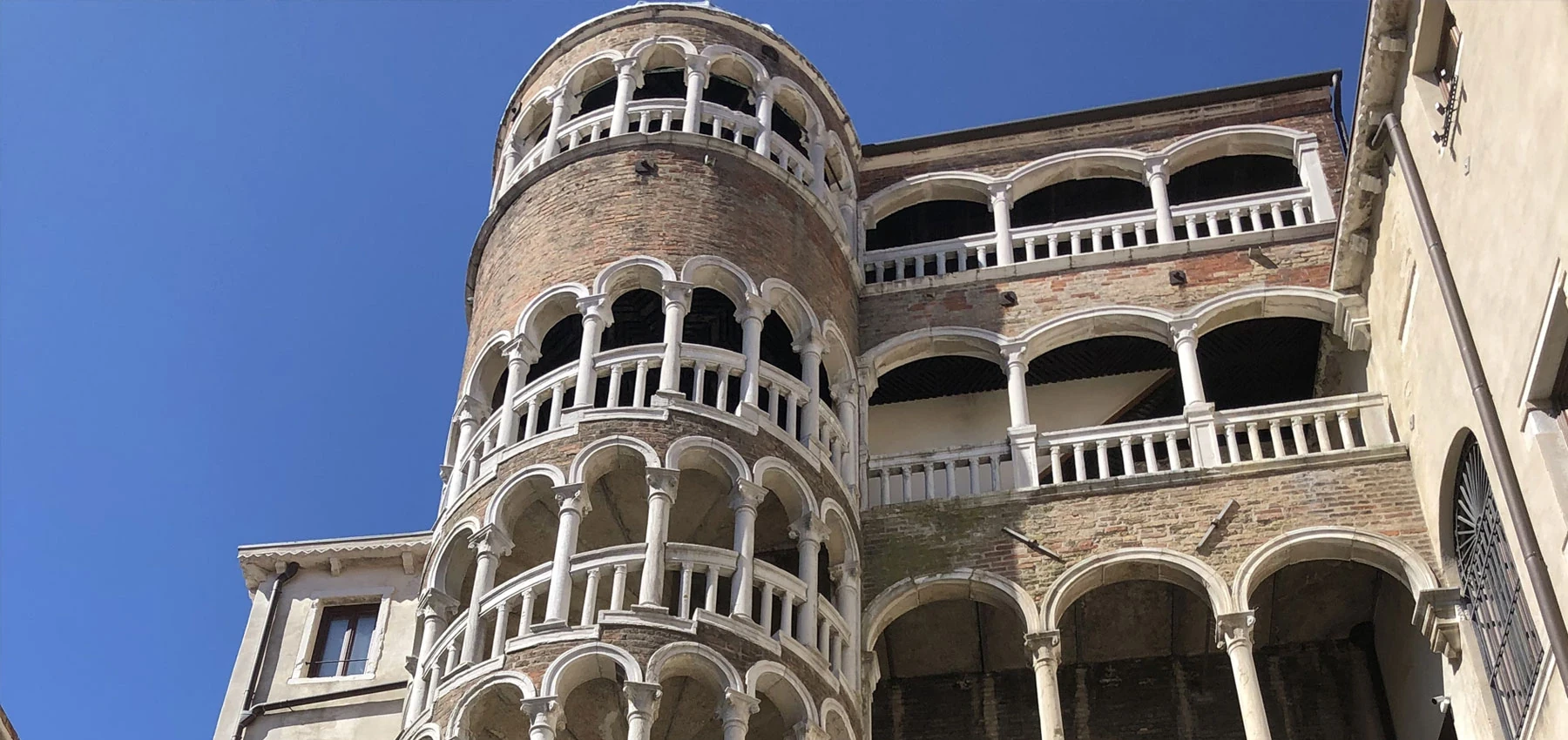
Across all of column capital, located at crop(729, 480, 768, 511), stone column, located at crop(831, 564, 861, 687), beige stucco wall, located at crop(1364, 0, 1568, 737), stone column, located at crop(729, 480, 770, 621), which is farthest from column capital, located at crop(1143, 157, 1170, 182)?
column capital, located at crop(729, 480, 768, 511)

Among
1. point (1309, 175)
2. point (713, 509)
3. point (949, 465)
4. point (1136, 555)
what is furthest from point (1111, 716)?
point (1309, 175)

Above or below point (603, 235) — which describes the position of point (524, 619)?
below

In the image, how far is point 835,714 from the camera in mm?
16172

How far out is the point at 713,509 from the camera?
18000 mm

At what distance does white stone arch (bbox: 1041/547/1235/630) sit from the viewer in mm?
17359

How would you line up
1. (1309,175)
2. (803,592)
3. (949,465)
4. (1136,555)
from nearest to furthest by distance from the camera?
(803,592), (1136,555), (949,465), (1309,175)

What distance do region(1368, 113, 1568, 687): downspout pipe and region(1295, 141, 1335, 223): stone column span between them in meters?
5.18

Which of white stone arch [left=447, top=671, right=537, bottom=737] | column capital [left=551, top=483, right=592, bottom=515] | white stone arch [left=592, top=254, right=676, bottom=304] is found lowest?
white stone arch [left=447, top=671, right=537, bottom=737]

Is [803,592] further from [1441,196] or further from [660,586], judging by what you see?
[1441,196]

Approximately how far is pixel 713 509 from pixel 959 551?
8.88 ft

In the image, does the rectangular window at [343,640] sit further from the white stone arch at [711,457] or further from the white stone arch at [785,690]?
the white stone arch at [785,690]

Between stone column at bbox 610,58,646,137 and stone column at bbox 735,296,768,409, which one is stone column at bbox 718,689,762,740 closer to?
stone column at bbox 735,296,768,409

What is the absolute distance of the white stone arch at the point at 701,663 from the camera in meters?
15.2

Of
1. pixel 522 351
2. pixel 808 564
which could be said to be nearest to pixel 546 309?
pixel 522 351
